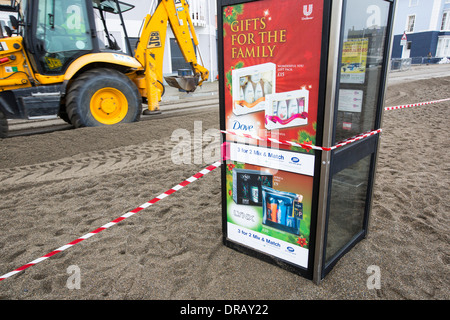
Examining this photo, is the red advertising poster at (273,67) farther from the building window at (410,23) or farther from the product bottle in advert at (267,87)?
the building window at (410,23)

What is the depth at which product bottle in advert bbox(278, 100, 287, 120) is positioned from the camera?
244 centimetres

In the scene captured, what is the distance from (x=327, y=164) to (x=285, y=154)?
13.8 inches

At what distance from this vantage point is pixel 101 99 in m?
7.50

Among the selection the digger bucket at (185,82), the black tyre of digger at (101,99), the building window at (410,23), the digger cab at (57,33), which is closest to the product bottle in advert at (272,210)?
the black tyre of digger at (101,99)

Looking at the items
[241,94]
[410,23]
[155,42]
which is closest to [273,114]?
[241,94]

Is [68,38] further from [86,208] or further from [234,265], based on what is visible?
[234,265]

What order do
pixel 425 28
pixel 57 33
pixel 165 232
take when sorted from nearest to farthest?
pixel 165 232 < pixel 57 33 < pixel 425 28

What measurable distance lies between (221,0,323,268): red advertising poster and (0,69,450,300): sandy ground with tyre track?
42 centimetres

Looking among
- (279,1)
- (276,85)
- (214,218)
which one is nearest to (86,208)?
(214,218)

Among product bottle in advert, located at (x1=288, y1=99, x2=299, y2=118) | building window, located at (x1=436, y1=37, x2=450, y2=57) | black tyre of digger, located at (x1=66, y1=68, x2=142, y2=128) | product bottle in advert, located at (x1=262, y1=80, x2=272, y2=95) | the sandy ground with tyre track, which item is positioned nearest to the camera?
product bottle in advert, located at (x1=288, y1=99, x2=299, y2=118)

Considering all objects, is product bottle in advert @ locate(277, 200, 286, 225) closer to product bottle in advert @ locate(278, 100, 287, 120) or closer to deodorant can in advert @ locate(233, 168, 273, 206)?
Result: deodorant can in advert @ locate(233, 168, 273, 206)

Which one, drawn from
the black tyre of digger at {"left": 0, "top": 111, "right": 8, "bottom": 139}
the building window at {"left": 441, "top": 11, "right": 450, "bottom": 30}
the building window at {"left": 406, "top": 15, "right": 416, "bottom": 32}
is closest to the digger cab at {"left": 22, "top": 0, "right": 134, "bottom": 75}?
the black tyre of digger at {"left": 0, "top": 111, "right": 8, "bottom": 139}

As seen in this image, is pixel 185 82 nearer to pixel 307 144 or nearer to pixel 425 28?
pixel 307 144

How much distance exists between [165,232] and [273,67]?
211cm
